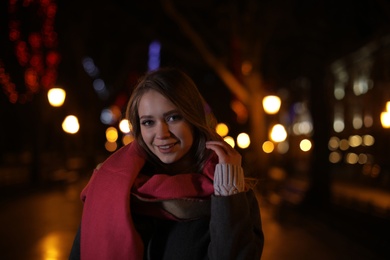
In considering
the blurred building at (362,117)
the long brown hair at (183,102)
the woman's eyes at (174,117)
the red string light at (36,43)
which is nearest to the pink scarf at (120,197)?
the long brown hair at (183,102)

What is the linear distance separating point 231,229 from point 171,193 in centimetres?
27

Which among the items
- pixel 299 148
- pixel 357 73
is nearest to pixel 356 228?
pixel 357 73

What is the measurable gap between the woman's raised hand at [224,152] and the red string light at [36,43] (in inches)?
841

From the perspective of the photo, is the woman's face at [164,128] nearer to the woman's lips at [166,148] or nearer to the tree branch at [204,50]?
the woman's lips at [166,148]

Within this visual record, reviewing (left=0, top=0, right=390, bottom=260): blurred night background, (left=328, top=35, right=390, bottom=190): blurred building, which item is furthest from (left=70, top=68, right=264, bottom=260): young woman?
(left=328, top=35, right=390, bottom=190): blurred building

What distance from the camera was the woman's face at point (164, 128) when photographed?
2332 mm

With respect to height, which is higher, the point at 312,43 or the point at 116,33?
the point at 116,33

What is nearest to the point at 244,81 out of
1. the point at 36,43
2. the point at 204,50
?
the point at 204,50

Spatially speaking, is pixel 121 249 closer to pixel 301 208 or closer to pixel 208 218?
pixel 208 218

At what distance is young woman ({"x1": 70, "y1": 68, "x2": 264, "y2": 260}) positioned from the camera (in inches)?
84.4

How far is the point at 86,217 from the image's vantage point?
2.32 m

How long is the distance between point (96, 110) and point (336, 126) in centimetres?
1843

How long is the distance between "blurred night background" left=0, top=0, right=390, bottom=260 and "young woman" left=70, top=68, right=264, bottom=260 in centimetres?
209

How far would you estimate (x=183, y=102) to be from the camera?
232 cm
